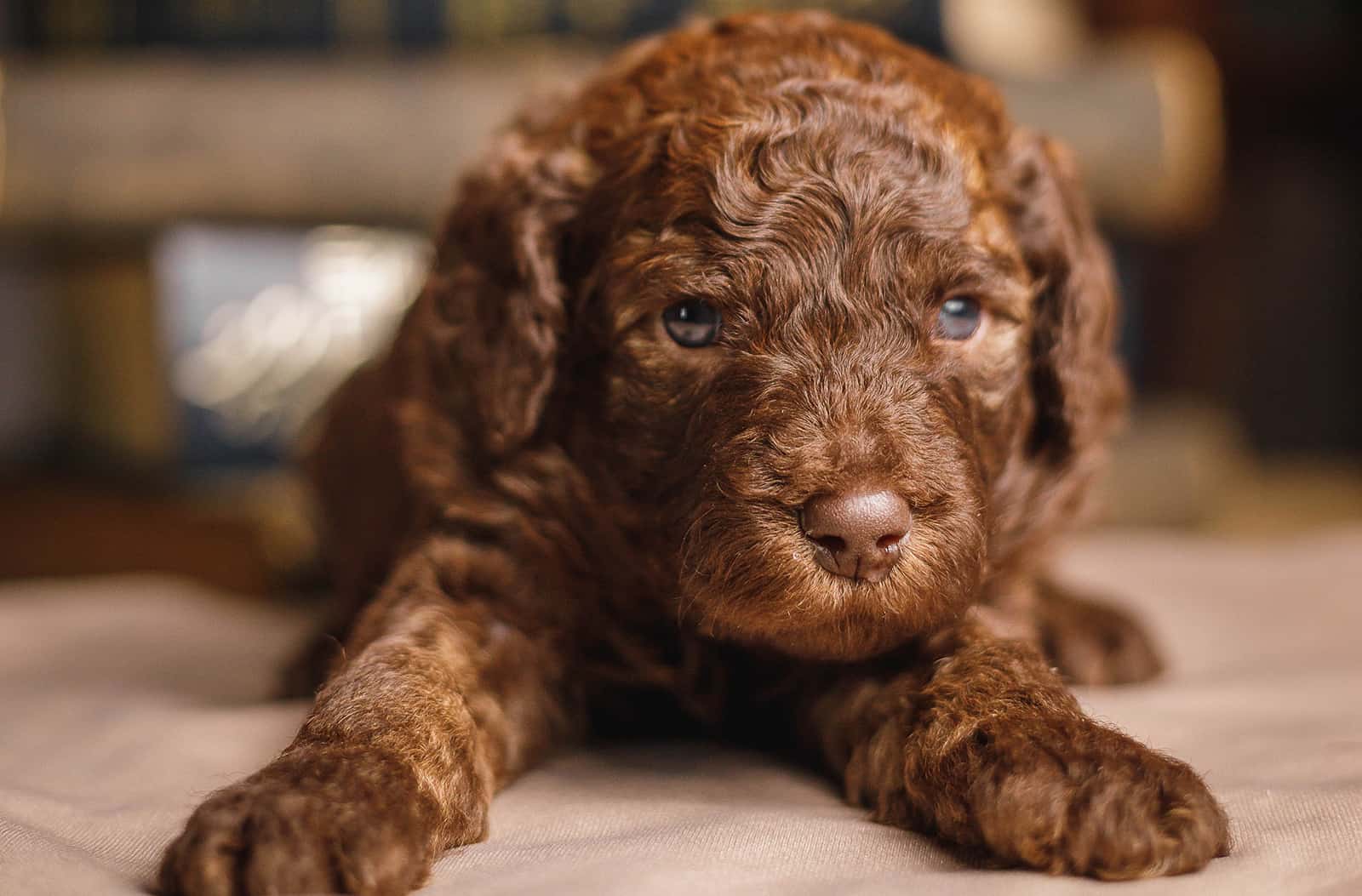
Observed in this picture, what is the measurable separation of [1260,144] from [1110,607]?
5.40 metres

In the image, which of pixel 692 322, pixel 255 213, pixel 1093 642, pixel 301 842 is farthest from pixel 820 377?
pixel 255 213

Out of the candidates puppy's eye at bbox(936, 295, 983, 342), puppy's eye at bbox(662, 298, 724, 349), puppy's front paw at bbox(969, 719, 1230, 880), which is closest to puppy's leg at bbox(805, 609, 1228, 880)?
puppy's front paw at bbox(969, 719, 1230, 880)

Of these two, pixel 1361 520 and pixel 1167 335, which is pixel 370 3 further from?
pixel 1361 520

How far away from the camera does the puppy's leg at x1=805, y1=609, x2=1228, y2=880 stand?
67.4 inches

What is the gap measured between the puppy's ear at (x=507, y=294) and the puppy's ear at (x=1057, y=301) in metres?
0.78

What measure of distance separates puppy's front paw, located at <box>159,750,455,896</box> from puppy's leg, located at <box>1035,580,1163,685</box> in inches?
61.7

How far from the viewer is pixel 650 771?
2.34 m

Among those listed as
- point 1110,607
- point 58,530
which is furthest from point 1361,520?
point 58,530

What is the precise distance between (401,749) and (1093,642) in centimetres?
160

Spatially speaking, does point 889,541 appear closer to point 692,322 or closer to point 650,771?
point 692,322

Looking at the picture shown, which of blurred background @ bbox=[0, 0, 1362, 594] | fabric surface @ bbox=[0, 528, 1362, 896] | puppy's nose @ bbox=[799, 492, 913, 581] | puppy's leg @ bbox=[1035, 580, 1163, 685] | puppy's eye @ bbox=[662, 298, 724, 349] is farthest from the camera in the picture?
blurred background @ bbox=[0, 0, 1362, 594]

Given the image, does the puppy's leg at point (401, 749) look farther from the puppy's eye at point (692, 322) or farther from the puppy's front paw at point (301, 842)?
the puppy's eye at point (692, 322)

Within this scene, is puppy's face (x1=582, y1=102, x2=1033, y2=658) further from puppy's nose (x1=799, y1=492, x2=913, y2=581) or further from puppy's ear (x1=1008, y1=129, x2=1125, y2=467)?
puppy's ear (x1=1008, y1=129, x2=1125, y2=467)

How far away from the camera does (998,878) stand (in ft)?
5.62
